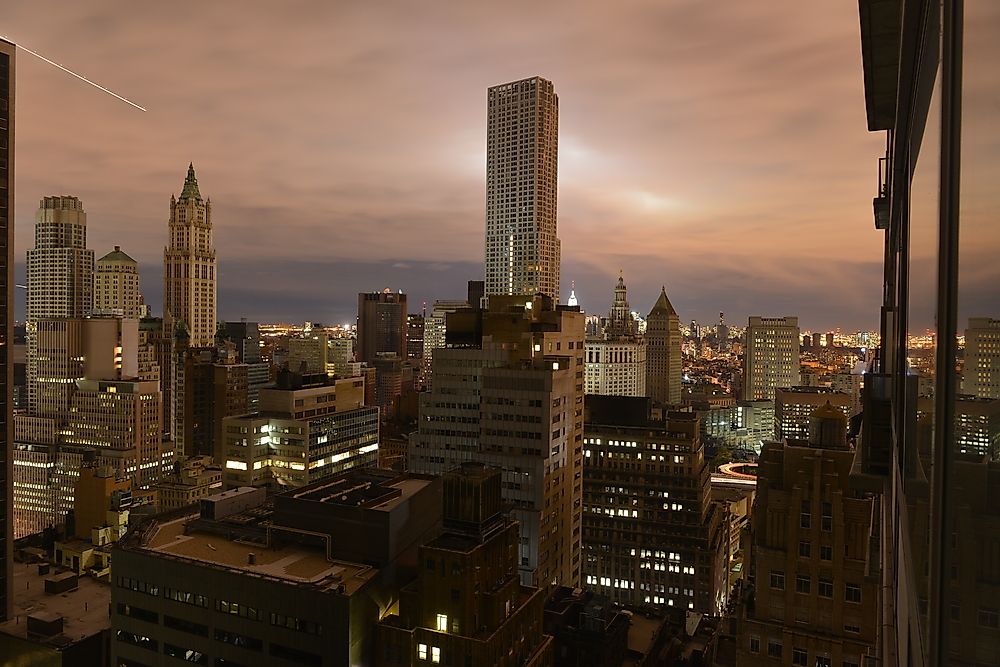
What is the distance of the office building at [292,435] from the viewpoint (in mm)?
50469

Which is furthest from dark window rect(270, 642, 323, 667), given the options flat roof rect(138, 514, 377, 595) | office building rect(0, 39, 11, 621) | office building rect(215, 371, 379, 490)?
office building rect(215, 371, 379, 490)

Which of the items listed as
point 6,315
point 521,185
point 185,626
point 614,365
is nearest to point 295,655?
point 185,626

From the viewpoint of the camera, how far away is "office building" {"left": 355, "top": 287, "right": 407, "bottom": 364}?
16088 cm

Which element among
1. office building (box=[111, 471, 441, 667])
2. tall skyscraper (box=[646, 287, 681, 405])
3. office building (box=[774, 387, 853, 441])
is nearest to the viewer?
office building (box=[111, 471, 441, 667])

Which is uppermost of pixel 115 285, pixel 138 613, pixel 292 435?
pixel 115 285

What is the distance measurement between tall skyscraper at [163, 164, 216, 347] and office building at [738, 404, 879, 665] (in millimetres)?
117522

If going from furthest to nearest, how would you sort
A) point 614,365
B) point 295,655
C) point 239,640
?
1. point 614,365
2. point 239,640
3. point 295,655

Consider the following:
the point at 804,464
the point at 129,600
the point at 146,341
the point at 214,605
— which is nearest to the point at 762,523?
the point at 804,464

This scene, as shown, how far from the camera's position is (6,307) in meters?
38.1

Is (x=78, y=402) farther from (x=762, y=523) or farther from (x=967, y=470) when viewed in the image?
(x=967, y=470)

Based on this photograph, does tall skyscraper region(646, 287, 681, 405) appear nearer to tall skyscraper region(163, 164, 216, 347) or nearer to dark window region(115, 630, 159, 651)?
tall skyscraper region(163, 164, 216, 347)

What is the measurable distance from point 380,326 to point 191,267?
4928cm

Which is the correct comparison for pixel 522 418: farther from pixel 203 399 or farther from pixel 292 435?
pixel 203 399

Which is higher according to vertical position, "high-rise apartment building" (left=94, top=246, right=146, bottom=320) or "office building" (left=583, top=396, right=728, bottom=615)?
"high-rise apartment building" (left=94, top=246, right=146, bottom=320)
